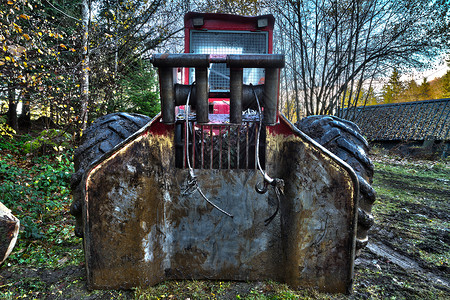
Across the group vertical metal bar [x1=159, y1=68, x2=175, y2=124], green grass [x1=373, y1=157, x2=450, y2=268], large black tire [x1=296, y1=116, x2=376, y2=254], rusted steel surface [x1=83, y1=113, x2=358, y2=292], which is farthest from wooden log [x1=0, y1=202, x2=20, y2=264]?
green grass [x1=373, y1=157, x2=450, y2=268]

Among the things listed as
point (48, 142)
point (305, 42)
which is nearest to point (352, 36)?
point (305, 42)

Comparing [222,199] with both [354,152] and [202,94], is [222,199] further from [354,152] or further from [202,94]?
[354,152]

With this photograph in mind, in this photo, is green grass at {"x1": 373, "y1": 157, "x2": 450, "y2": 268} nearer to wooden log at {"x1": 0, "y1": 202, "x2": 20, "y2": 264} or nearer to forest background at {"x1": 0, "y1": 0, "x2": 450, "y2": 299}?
forest background at {"x1": 0, "y1": 0, "x2": 450, "y2": 299}

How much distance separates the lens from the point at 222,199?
1.86m

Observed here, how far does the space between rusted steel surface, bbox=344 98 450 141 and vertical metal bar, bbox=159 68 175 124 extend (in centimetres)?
1144

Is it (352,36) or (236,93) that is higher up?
(352,36)

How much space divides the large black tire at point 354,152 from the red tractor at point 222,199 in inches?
0.4

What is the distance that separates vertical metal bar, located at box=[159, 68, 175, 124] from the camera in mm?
1564

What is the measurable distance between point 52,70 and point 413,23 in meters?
10.4

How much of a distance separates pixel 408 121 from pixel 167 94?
54.4 ft

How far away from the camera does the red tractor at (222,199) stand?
5.48 feet

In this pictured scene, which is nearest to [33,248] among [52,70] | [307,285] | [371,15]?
[307,285]

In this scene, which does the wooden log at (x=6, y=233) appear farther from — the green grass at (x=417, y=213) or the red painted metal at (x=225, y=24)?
the green grass at (x=417, y=213)

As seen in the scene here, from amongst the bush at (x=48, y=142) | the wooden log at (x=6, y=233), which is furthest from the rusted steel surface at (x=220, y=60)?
the bush at (x=48, y=142)
